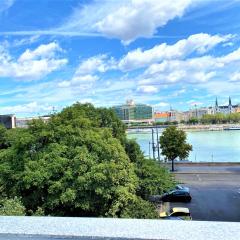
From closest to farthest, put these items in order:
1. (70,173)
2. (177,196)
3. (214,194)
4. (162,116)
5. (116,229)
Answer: (116,229) < (70,173) < (177,196) < (214,194) < (162,116)

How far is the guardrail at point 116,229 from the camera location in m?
2.35

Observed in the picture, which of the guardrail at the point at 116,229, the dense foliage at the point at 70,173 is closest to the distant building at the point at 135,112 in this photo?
the dense foliage at the point at 70,173

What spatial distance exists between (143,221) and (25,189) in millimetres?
13442

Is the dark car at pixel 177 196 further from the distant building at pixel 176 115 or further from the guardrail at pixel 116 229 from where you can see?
the distant building at pixel 176 115

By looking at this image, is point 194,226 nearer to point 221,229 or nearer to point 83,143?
point 221,229

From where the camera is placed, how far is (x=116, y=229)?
2.51m

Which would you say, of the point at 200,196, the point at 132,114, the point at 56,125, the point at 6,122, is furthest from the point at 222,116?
the point at 56,125

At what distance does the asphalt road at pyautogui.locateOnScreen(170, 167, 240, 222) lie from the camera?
21469 millimetres

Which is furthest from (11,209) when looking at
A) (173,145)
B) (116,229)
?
(173,145)

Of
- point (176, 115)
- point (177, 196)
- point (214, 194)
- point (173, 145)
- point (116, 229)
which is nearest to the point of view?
point (116, 229)

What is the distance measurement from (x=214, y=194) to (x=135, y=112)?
4621 inches

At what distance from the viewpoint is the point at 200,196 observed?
26.6 metres

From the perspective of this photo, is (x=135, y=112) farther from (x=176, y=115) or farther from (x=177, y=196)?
(x=177, y=196)

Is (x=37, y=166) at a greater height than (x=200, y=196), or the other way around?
(x=37, y=166)
